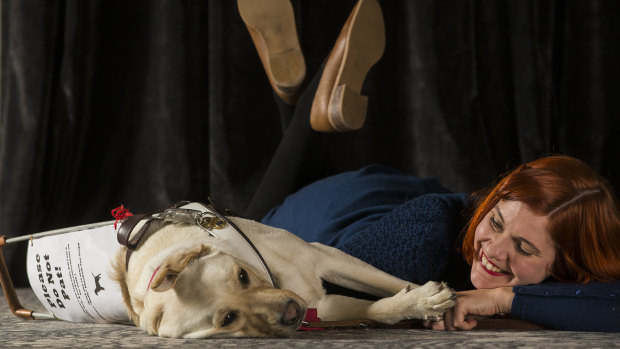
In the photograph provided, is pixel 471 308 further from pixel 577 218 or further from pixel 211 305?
pixel 211 305

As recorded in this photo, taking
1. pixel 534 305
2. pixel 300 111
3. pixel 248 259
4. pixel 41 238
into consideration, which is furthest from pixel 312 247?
pixel 300 111

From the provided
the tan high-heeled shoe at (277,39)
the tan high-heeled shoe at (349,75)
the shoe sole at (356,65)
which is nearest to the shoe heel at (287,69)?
the tan high-heeled shoe at (277,39)

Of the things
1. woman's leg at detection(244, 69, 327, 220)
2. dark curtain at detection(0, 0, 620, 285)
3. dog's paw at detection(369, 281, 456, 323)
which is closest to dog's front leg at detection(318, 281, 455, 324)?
dog's paw at detection(369, 281, 456, 323)

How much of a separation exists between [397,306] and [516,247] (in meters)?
0.40

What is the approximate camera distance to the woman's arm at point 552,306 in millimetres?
1553

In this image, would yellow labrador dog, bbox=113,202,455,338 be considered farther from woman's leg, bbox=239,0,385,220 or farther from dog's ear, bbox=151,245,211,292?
woman's leg, bbox=239,0,385,220

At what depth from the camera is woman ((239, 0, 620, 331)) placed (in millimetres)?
1604

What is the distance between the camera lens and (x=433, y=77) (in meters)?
3.29

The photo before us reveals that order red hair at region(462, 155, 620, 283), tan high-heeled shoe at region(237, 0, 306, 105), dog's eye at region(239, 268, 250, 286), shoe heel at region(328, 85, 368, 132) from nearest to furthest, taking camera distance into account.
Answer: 1. dog's eye at region(239, 268, 250, 286)
2. red hair at region(462, 155, 620, 283)
3. shoe heel at region(328, 85, 368, 132)
4. tan high-heeled shoe at region(237, 0, 306, 105)

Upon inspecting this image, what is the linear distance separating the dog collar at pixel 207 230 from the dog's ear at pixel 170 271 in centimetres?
13

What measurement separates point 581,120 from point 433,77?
0.84 m

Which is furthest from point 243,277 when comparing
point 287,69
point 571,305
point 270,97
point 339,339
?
point 270,97

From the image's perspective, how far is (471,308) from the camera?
158 centimetres

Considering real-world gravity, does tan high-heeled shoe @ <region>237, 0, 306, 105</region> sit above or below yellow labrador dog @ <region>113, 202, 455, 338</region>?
above
